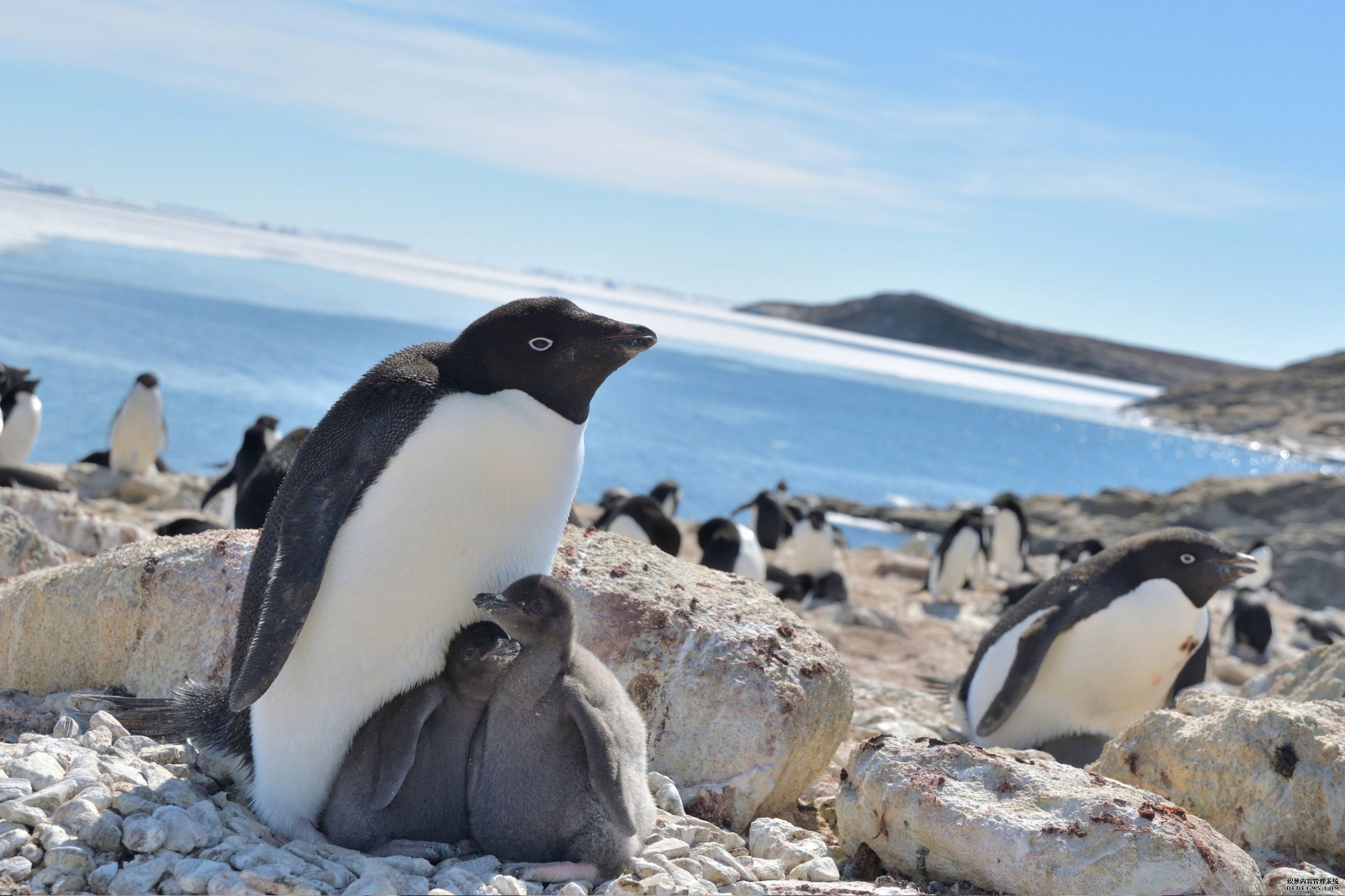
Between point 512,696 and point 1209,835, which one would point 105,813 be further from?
point 1209,835

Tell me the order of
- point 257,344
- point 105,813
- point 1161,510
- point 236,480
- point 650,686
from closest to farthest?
point 105,813
point 650,686
point 236,480
point 1161,510
point 257,344

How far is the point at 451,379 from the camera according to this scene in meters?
3.57

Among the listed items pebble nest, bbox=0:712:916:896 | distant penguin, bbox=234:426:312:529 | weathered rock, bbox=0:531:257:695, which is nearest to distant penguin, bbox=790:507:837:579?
distant penguin, bbox=234:426:312:529

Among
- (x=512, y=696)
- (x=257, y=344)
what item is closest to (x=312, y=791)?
(x=512, y=696)

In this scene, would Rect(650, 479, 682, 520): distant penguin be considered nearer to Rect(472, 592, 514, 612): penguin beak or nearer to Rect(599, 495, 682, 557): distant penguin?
Rect(599, 495, 682, 557): distant penguin

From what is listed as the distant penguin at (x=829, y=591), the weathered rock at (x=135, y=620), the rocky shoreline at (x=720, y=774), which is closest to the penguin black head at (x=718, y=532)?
the distant penguin at (x=829, y=591)

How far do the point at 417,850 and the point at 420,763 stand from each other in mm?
257

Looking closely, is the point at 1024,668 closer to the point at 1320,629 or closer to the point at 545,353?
the point at 545,353

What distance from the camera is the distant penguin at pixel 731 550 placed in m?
11.5

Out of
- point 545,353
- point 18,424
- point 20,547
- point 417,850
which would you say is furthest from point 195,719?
point 18,424

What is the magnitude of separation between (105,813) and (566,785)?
1278 millimetres

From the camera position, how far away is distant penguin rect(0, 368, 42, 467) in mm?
12812

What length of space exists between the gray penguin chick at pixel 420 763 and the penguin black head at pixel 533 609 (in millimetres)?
83

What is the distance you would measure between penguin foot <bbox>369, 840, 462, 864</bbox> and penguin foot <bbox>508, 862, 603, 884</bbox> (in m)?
0.24
